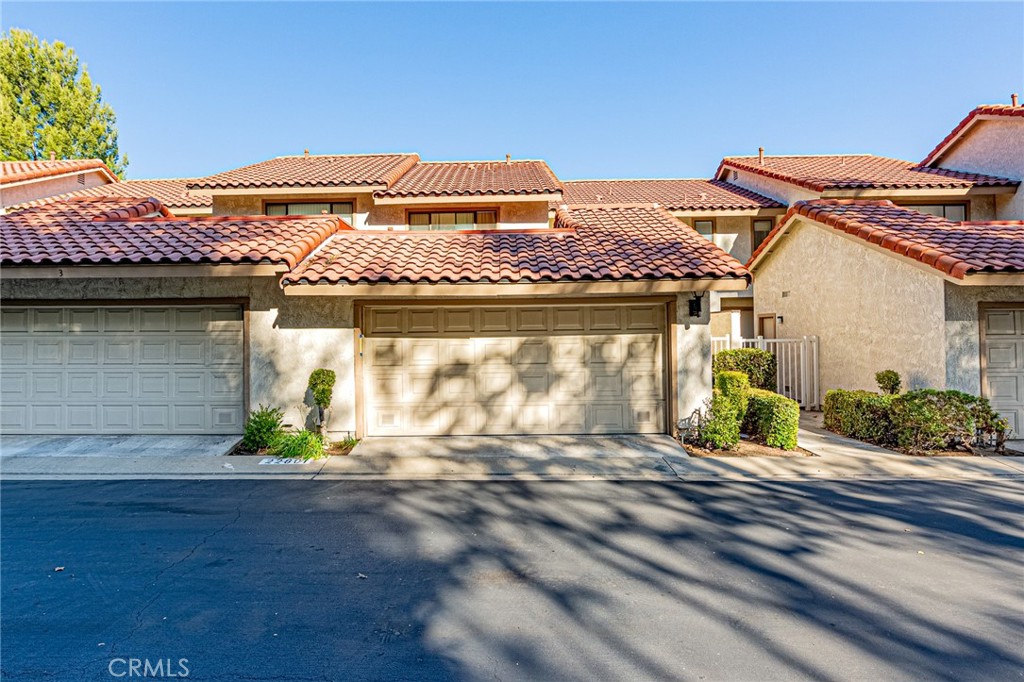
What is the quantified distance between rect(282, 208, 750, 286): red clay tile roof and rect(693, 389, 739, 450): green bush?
2.14 metres

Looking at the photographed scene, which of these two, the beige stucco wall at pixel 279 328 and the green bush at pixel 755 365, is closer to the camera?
the beige stucco wall at pixel 279 328

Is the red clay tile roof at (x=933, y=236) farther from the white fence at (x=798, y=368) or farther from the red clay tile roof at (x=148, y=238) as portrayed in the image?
the red clay tile roof at (x=148, y=238)

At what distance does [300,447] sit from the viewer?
8117mm

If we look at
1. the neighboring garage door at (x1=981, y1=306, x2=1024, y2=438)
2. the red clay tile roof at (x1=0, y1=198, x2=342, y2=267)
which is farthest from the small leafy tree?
the neighboring garage door at (x1=981, y1=306, x2=1024, y2=438)

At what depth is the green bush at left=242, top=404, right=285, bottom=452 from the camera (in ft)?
27.6

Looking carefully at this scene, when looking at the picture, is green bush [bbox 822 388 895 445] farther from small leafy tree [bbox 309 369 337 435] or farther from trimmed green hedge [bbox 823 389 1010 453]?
small leafy tree [bbox 309 369 337 435]

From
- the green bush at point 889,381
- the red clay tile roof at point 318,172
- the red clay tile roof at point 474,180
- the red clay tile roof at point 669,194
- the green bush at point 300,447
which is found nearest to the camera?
the green bush at point 300,447

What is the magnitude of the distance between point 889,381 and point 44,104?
3827 centimetres

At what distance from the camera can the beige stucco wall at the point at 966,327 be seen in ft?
29.3

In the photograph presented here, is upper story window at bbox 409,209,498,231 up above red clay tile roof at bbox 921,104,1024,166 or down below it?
below

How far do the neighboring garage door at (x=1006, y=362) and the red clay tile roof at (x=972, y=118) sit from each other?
8.76 m

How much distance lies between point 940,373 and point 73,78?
39.7 metres

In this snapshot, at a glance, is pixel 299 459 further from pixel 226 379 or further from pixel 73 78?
pixel 73 78

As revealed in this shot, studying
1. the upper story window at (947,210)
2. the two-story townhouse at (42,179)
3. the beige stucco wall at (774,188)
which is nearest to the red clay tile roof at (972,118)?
the upper story window at (947,210)
